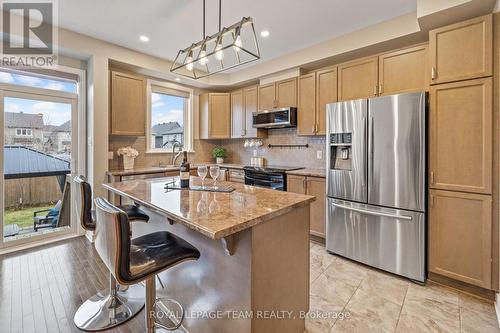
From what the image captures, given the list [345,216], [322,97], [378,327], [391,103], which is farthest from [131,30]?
[378,327]

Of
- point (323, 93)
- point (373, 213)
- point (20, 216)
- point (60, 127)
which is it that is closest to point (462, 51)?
point (323, 93)

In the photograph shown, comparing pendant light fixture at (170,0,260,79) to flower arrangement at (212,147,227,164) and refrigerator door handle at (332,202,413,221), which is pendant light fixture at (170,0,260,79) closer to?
flower arrangement at (212,147,227,164)

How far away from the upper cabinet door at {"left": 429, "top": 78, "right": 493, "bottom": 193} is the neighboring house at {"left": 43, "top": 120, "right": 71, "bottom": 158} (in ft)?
15.0

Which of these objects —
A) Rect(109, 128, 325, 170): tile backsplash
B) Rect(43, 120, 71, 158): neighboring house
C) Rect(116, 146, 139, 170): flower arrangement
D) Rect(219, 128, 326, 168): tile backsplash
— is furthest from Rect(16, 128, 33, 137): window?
Rect(219, 128, 326, 168): tile backsplash

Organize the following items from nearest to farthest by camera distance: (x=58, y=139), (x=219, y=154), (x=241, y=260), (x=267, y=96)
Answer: (x=241, y=260) → (x=58, y=139) → (x=267, y=96) → (x=219, y=154)

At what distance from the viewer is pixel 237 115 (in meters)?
4.71

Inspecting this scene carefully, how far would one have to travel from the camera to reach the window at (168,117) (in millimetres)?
4426

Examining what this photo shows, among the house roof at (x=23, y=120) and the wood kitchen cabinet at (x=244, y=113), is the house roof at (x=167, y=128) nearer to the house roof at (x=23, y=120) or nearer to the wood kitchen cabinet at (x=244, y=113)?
the wood kitchen cabinet at (x=244, y=113)

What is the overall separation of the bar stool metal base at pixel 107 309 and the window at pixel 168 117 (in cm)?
277

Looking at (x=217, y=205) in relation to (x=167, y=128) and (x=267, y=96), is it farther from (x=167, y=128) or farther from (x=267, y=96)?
(x=167, y=128)

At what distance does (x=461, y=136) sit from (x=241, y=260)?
2.25m

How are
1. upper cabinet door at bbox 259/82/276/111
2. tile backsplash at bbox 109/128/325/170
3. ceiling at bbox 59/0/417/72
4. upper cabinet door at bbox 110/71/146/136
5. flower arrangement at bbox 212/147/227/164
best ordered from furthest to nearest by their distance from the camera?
1. flower arrangement at bbox 212/147/227/164
2. upper cabinet door at bbox 259/82/276/111
3. tile backsplash at bbox 109/128/325/170
4. upper cabinet door at bbox 110/71/146/136
5. ceiling at bbox 59/0/417/72

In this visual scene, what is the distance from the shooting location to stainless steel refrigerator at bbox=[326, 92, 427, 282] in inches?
92.0

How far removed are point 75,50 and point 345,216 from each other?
13.3ft
